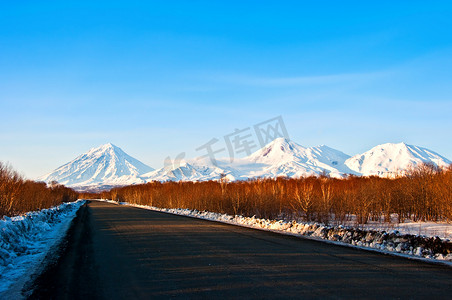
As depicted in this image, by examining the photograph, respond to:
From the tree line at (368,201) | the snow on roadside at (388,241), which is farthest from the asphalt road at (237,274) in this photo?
the tree line at (368,201)

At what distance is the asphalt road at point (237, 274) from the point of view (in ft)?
18.2

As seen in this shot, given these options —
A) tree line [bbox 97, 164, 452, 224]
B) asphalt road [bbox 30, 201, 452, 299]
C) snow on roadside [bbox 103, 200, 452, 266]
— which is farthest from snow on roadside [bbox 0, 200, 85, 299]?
tree line [bbox 97, 164, 452, 224]

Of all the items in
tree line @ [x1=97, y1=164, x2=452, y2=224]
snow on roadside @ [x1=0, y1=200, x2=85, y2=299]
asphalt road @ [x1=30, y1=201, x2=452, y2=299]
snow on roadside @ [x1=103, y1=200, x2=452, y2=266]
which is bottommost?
snow on roadside @ [x1=0, y1=200, x2=85, y2=299]

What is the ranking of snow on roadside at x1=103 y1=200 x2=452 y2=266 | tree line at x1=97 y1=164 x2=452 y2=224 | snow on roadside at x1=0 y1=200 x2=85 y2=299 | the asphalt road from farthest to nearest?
tree line at x1=97 y1=164 x2=452 y2=224
snow on roadside at x1=103 y1=200 x2=452 y2=266
snow on roadside at x1=0 y1=200 x2=85 y2=299
the asphalt road

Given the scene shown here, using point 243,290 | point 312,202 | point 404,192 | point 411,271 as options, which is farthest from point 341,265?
point 404,192

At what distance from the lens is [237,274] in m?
6.71

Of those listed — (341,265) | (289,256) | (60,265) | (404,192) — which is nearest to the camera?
(341,265)

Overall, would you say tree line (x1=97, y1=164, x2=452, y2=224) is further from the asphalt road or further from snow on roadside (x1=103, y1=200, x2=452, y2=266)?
the asphalt road

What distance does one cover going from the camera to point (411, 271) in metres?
7.05

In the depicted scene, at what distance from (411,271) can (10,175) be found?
19972mm

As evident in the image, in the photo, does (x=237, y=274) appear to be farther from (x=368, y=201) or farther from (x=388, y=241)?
(x=368, y=201)

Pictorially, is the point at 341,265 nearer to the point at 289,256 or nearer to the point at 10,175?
the point at 289,256

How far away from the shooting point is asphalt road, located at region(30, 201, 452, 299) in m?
5.55

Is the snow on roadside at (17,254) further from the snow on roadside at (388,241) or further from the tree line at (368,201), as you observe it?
the tree line at (368,201)
